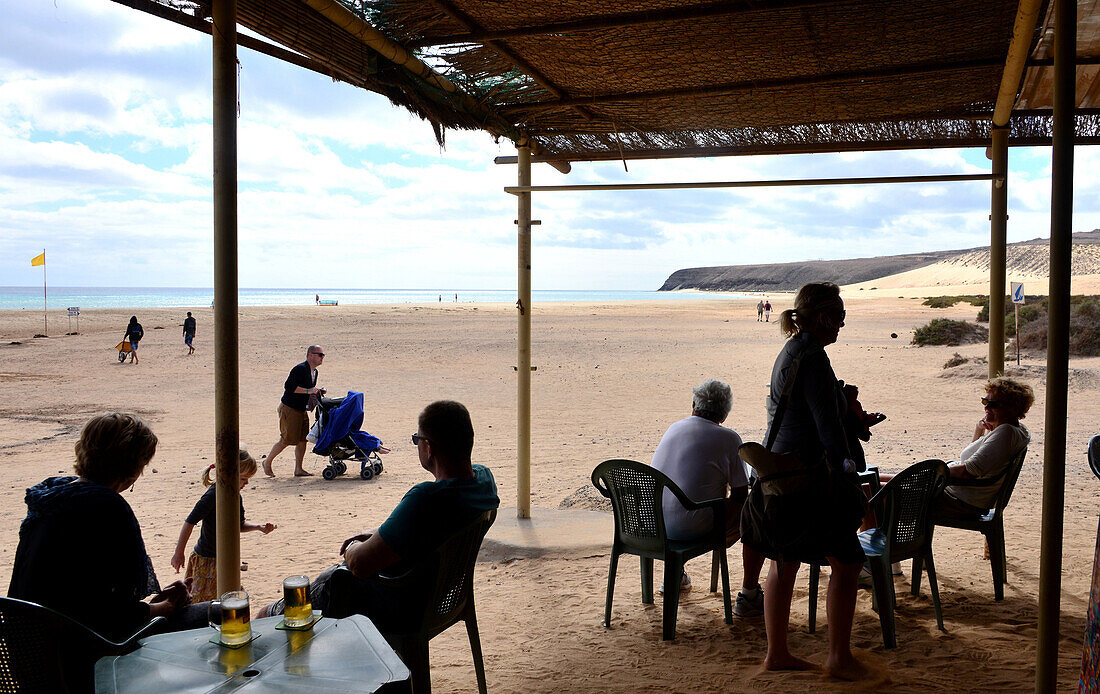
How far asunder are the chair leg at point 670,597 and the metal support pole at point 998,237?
2493mm

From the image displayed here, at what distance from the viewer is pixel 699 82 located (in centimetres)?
468

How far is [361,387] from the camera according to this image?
15.4 m

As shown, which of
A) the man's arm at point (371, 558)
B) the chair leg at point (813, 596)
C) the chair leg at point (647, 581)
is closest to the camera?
the man's arm at point (371, 558)

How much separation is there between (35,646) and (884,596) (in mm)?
3251

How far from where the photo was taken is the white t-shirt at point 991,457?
161 inches

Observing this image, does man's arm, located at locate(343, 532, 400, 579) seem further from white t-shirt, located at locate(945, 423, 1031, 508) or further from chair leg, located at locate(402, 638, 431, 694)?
white t-shirt, located at locate(945, 423, 1031, 508)

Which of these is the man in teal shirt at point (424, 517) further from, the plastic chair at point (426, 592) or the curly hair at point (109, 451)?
the curly hair at point (109, 451)

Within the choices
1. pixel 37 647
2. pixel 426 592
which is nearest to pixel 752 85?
pixel 426 592

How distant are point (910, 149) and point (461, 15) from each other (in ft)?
11.3

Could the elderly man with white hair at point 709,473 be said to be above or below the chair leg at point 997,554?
above

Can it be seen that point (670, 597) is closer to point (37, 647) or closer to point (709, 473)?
point (709, 473)

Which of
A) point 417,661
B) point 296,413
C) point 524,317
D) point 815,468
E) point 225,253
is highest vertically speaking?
point 225,253

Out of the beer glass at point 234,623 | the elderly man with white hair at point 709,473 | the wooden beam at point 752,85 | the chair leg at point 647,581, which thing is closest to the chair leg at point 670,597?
the elderly man with white hair at point 709,473

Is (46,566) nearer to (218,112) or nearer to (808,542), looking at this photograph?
(218,112)
